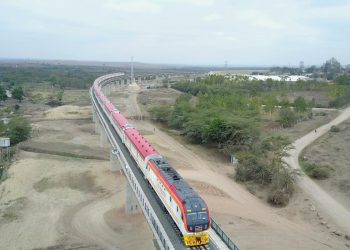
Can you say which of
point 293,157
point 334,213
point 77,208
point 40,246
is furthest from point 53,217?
point 293,157

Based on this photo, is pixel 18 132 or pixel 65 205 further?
pixel 18 132

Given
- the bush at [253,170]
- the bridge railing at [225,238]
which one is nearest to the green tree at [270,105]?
the bush at [253,170]

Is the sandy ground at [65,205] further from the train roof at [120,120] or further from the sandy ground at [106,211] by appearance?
the train roof at [120,120]

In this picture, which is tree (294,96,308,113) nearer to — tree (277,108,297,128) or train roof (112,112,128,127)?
Answer: tree (277,108,297,128)

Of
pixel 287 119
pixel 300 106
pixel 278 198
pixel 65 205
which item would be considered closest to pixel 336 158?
pixel 278 198

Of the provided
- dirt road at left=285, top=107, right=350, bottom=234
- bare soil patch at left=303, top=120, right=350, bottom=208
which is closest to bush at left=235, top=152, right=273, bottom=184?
dirt road at left=285, top=107, right=350, bottom=234

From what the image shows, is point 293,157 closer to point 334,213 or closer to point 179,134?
point 334,213

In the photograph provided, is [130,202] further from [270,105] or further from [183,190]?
[270,105]
